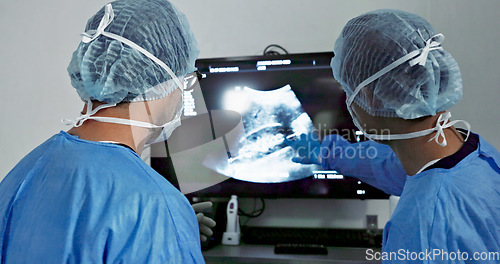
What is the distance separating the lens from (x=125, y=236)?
961 mm

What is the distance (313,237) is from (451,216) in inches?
43.2

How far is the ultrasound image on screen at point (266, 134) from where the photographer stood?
2158mm

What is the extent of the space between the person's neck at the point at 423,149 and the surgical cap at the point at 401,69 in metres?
0.08

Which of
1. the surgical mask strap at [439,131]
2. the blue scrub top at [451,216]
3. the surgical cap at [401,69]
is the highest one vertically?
the surgical cap at [401,69]

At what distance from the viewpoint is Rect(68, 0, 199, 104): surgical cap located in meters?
1.13

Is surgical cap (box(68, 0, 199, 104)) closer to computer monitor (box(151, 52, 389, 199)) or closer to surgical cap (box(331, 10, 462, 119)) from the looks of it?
surgical cap (box(331, 10, 462, 119))

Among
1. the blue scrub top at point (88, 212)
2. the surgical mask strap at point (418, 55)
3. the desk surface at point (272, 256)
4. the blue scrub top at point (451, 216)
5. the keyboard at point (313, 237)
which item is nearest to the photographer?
the blue scrub top at point (88, 212)

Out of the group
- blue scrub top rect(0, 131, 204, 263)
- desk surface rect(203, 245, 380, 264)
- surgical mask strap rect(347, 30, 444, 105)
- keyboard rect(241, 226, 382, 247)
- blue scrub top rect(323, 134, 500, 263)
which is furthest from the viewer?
keyboard rect(241, 226, 382, 247)

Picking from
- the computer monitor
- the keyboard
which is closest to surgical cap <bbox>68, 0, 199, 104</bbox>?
the computer monitor

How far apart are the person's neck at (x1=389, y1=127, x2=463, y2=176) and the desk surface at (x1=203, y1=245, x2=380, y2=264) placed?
73 centimetres

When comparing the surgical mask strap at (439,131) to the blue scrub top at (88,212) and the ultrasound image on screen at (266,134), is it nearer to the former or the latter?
the blue scrub top at (88,212)

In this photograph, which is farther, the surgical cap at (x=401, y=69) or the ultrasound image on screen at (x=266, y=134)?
the ultrasound image on screen at (x=266, y=134)

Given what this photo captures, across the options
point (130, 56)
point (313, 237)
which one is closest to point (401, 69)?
point (130, 56)

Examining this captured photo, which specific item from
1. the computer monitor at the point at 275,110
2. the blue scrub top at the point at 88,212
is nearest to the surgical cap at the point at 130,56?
the blue scrub top at the point at 88,212
